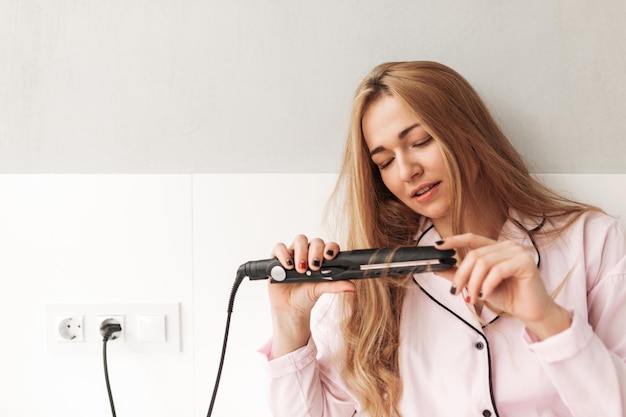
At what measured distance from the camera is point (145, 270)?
4.37ft

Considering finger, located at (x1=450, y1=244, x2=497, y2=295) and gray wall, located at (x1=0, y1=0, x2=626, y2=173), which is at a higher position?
gray wall, located at (x1=0, y1=0, x2=626, y2=173)

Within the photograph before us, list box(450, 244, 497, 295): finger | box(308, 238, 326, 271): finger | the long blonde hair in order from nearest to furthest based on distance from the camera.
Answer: box(450, 244, 497, 295): finger < box(308, 238, 326, 271): finger < the long blonde hair

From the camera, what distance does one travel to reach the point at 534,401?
108cm

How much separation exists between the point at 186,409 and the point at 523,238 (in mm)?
768

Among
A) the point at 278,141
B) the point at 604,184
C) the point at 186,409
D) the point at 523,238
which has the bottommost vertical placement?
the point at 186,409

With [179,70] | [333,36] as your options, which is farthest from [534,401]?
[179,70]

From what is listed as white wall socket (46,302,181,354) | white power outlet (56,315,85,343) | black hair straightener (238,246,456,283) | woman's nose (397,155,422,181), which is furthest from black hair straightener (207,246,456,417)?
white power outlet (56,315,85,343)

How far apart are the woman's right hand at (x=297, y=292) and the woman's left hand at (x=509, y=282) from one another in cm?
20

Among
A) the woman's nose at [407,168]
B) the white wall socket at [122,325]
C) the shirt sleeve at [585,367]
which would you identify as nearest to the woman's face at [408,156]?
the woman's nose at [407,168]

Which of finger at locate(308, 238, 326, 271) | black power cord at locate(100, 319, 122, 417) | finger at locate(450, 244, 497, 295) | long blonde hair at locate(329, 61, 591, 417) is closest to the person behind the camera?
finger at locate(450, 244, 497, 295)

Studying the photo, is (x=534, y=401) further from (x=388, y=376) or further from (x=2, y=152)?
(x=2, y=152)

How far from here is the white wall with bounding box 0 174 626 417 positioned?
1.32 meters

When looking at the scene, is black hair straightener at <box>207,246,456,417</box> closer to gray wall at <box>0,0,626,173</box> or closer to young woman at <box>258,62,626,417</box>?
young woman at <box>258,62,626,417</box>

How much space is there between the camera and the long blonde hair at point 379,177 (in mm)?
1126
